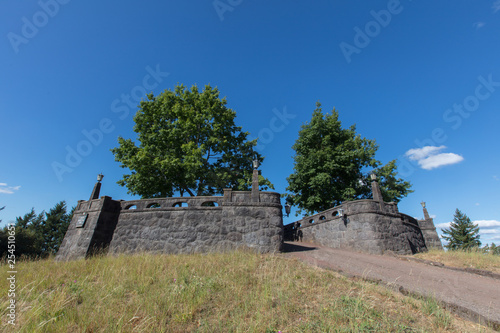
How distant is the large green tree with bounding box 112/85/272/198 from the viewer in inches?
605

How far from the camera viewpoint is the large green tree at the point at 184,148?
1538cm

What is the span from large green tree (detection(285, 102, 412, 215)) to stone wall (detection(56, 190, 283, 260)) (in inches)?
363

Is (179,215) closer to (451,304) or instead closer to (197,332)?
(197,332)

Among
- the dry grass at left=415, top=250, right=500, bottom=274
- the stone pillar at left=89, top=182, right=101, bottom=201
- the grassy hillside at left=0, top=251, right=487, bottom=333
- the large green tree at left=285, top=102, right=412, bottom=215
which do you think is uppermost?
the large green tree at left=285, top=102, right=412, bottom=215

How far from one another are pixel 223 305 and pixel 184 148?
13368 millimetres

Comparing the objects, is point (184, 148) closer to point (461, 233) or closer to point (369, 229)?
point (369, 229)

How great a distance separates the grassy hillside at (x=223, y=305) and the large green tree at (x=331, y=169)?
531 inches

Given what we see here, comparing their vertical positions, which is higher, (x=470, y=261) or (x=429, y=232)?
(x=429, y=232)

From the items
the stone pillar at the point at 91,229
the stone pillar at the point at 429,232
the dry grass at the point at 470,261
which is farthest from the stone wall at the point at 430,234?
the stone pillar at the point at 91,229

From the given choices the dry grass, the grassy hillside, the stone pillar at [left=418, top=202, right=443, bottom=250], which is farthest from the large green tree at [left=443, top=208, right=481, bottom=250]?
the grassy hillside

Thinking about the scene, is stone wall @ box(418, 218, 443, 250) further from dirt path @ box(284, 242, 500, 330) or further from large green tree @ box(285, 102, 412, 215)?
dirt path @ box(284, 242, 500, 330)

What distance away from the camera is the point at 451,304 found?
13.3 ft

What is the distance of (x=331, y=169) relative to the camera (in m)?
18.4

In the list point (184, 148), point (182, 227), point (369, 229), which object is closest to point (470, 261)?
point (369, 229)
